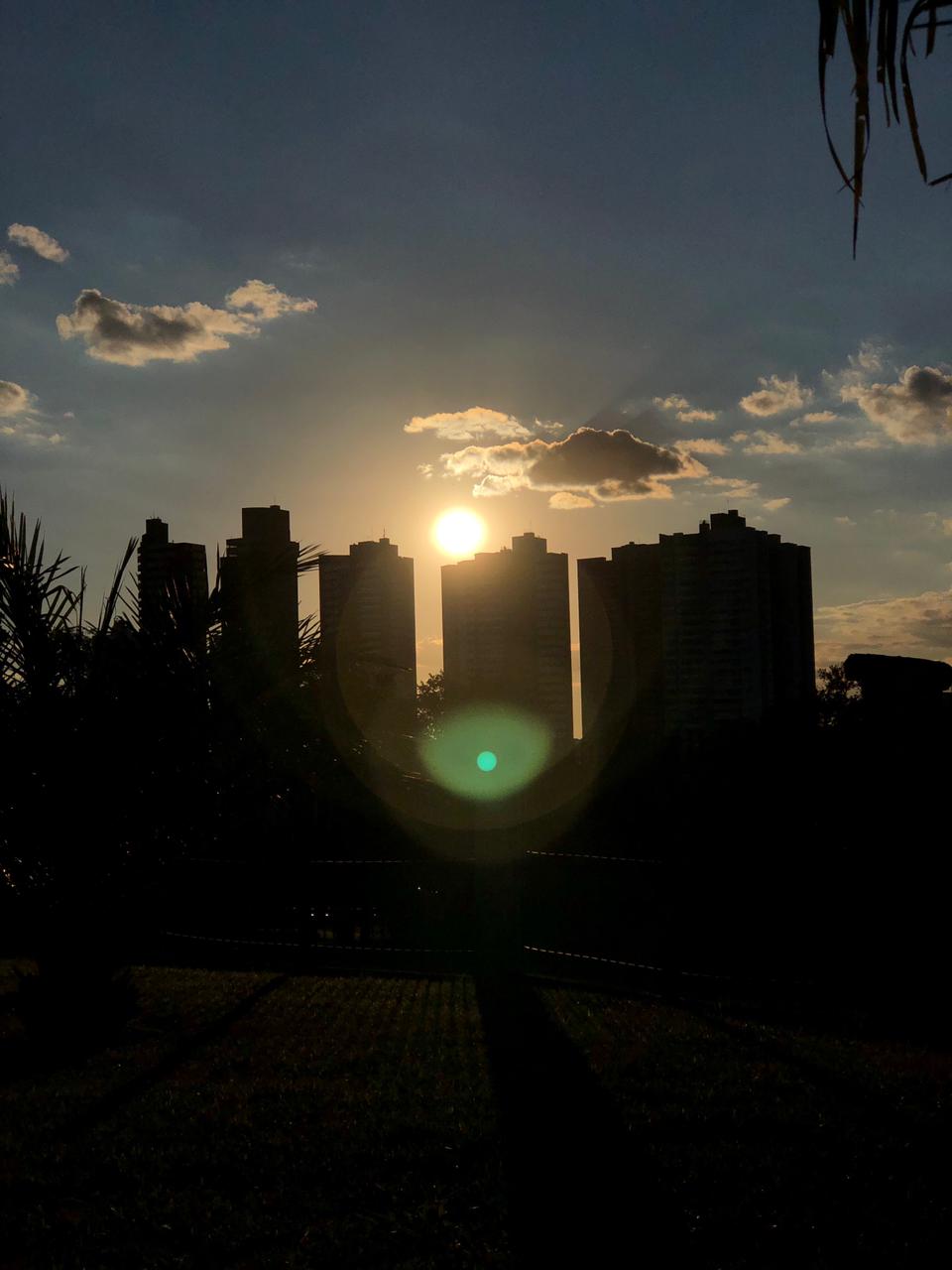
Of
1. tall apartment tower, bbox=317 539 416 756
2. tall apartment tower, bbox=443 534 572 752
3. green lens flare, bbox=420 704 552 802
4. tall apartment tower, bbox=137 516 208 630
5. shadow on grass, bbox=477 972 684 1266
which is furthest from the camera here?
tall apartment tower, bbox=443 534 572 752

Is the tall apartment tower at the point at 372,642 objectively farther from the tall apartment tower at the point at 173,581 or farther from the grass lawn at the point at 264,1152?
the grass lawn at the point at 264,1152

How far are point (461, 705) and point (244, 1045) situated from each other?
45.1m

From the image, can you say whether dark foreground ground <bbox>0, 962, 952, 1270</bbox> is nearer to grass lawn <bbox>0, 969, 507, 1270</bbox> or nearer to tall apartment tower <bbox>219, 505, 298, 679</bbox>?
grass lawn <bbox>0, 969, 507, 1270</bbox>

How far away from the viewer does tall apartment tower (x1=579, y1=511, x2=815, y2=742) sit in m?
57.2

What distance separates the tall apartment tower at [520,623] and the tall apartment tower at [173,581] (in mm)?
57721

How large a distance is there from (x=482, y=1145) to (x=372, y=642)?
8.14 metres

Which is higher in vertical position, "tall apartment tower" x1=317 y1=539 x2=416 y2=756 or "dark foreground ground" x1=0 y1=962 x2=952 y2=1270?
"tall apartment tower" x1=317 y1=539 x2=416 y2=756

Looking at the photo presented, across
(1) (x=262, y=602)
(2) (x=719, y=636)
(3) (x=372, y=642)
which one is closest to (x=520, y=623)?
(2) (x=719, y=636)

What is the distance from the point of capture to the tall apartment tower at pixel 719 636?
188 ft

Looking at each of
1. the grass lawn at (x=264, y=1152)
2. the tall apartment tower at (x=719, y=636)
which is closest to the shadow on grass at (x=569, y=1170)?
the grass lawn at (x=264, y=1152)

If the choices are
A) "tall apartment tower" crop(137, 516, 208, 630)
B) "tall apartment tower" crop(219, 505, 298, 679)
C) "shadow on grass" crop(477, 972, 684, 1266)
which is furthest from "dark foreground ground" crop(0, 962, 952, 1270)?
"tall apartment tower" crop(137, 516, 208, 630)

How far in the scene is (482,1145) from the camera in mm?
6219

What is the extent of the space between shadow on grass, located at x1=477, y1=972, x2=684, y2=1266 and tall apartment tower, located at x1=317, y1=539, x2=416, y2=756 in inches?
168

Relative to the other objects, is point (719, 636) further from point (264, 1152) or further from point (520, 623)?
point (264, 1152)
